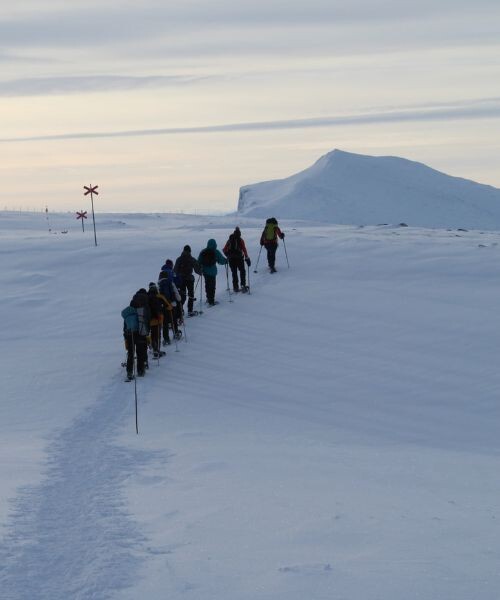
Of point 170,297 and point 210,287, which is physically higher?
point 170,297

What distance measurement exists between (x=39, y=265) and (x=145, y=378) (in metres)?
12.2

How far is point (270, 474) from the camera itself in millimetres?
11625

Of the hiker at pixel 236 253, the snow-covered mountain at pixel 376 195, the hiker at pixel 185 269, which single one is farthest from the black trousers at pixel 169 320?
the snow-covered mountain at pixel 376 195

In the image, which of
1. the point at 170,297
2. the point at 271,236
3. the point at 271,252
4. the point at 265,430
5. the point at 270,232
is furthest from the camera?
the point at 271,252

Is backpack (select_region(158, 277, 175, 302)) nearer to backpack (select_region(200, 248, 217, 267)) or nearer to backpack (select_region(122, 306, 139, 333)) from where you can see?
backpack (select_region(122, 306, 139, 333))

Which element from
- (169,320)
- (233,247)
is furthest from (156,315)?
(233,247)

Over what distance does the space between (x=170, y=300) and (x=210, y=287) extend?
3.20 m

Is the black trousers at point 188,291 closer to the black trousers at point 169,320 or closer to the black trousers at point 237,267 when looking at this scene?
the black trousers at point 169,320

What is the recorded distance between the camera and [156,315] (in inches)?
741

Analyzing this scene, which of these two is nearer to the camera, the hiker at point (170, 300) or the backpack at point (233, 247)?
the hiker at point (170, 300)

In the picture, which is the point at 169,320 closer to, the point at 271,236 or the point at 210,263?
the point at 210,263

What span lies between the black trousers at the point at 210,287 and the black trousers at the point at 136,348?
518 centimetres

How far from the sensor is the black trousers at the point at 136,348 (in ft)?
58.6

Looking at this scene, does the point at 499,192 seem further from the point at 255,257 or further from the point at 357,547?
→ the point at 357,547
